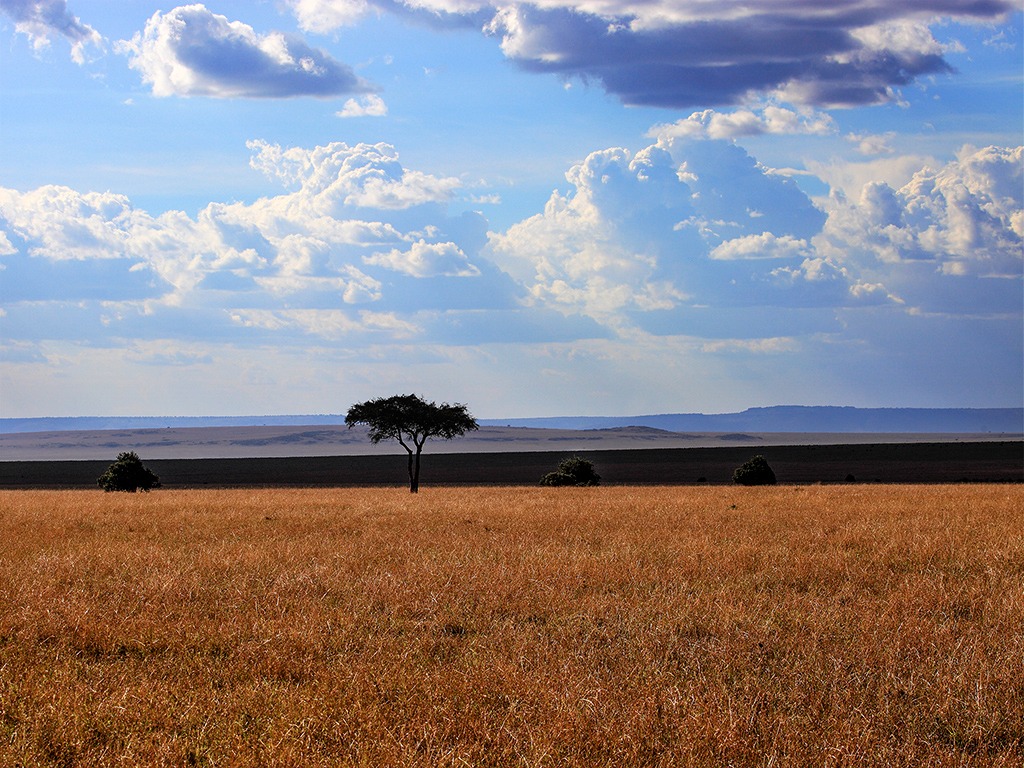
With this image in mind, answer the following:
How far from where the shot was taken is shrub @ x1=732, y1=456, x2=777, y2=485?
5488 centimetres

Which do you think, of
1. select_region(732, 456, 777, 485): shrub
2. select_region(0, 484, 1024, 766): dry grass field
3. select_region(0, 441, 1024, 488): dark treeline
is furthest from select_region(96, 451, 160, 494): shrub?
select_region(0, 484, 1024, 766): dry grass field

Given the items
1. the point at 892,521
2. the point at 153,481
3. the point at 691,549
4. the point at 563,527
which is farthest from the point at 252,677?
the point at 153,481

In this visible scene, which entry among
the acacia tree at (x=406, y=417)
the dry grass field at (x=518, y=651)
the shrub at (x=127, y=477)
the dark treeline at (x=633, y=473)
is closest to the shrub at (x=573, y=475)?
the acacia tree at (x=406, y=417)

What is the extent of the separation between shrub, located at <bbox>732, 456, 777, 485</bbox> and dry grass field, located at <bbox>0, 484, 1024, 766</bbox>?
37.4 metres

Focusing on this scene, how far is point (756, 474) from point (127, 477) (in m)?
34.2

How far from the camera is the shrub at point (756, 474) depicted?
54.9 m

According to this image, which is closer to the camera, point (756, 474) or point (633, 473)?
point (756, 474)

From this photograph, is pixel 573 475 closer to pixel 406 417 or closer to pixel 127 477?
pixel 406 417

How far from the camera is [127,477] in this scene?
174ft

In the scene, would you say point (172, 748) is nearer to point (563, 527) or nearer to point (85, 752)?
point (85, 752)

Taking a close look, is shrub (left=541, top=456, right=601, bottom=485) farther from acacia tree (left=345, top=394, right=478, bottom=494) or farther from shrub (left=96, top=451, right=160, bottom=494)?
shrub (left=96, top=451, right=160, bottom=494)

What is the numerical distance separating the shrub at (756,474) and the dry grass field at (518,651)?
37423mm

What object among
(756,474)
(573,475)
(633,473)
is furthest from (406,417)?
(633,473)

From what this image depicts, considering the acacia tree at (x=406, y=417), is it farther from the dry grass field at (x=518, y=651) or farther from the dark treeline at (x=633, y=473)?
the dry grass field at (x=518, y=651)
